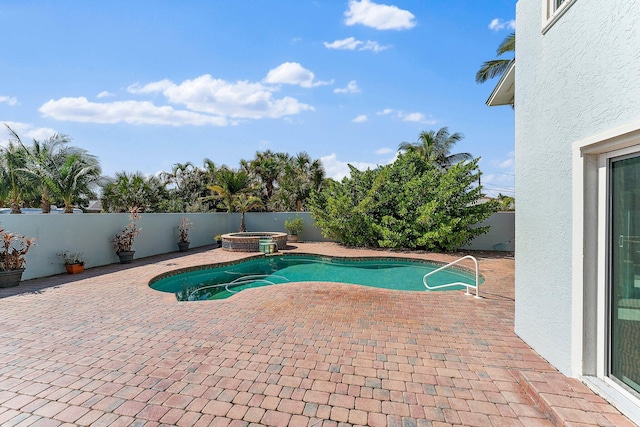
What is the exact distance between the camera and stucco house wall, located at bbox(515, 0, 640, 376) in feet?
8.68

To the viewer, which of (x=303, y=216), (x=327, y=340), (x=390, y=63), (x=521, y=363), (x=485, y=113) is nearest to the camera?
(x=521, y=363)

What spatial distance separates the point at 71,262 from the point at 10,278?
1800mm

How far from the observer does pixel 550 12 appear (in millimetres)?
3674

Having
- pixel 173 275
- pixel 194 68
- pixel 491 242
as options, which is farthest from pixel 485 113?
pixel 173 275

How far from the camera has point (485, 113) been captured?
1508cm

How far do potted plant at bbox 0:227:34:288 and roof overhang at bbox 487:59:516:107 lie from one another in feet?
37.7

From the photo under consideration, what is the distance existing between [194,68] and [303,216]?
1016 centimetres

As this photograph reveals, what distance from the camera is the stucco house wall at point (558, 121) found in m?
2.64

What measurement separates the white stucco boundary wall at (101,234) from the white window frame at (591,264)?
1203 centimetres

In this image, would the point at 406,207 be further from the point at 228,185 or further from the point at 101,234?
the point at 101,234

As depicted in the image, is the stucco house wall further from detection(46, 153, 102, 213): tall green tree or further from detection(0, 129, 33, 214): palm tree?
detection(0, 129, 33, 214): palm tree

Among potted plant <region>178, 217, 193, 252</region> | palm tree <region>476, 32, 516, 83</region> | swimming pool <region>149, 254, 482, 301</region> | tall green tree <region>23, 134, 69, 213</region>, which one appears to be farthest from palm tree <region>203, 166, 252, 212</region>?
palm tree <region>476, 32, 516, 83</region>

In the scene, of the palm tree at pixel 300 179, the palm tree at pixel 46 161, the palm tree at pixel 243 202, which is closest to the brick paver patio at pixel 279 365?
the palm tree at pixel 46 161

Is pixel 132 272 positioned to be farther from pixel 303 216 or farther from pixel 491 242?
pixel 491 242
